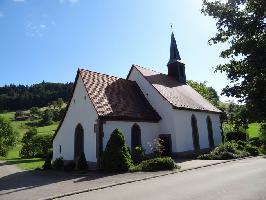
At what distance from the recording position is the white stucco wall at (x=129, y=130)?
23.8 metres

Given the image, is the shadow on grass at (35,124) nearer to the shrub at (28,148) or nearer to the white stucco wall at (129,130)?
the shrub at (28,148)

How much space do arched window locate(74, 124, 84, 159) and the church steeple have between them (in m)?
17.7

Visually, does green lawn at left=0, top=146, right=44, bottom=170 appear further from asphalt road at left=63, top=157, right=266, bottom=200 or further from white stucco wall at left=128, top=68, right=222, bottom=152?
asphalt road at left=63, top=157, right=266, bottom=200

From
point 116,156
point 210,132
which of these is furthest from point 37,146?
point 116,156

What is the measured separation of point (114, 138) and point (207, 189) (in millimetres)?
10044

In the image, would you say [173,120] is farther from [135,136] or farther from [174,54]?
[174,54]

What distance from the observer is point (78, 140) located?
1016 inches

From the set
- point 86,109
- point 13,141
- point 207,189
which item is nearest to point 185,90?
point 86,109

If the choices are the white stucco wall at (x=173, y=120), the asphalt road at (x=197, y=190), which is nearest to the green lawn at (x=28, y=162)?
the white stucco wall at (x=173, y=120)

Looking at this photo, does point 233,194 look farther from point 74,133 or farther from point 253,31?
point 74,133

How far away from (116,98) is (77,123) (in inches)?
167

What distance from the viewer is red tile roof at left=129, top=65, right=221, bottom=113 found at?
99.4 feet

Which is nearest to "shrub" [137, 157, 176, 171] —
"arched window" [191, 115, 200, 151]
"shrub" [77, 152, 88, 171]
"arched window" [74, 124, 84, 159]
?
"shrub" [77, 152, 88, 171]

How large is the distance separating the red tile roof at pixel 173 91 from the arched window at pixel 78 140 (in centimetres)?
910
